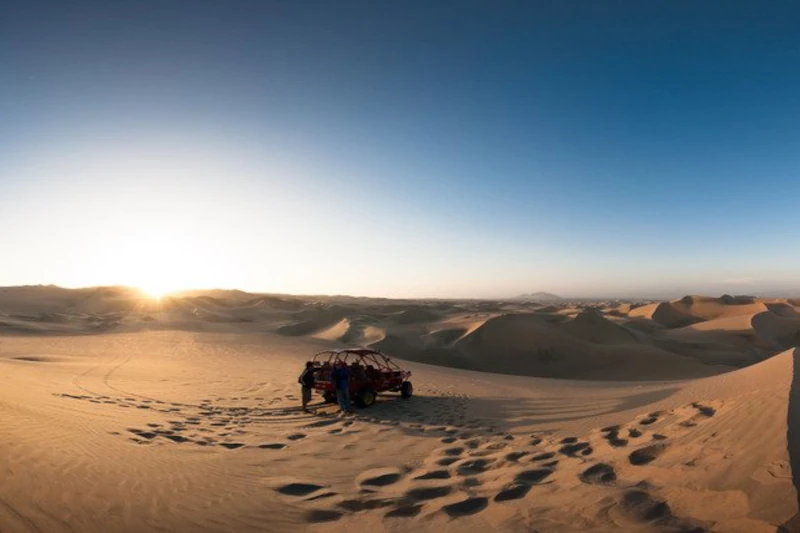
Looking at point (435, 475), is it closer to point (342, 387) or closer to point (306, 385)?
point (342, 387)

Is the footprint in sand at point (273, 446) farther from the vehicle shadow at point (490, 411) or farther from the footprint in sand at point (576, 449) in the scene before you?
the footprint in sand at point (576, 449)

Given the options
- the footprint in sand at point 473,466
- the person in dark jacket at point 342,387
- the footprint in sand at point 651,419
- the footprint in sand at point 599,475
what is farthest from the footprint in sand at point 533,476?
the person in dark jacket at point 342,387

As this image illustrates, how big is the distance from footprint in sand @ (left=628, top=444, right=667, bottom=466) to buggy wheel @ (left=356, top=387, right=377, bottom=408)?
7.62m

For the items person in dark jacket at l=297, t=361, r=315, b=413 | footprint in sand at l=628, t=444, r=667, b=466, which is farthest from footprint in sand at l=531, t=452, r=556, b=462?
person in dark jacket at l=297, t=361, r=315, b=413

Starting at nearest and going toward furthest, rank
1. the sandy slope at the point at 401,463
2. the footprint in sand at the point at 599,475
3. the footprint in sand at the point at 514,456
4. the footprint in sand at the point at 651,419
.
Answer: the sandy slope at the point at 401,463, the footprint in sand at the point at 599,475, the footprint in sand at the point at 514,456, the footprint in sand at the point at 651,419

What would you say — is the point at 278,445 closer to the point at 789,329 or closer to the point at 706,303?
the point at 789,329

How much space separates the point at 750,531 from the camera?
344 centimetres

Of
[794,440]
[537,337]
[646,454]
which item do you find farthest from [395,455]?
[537,337]

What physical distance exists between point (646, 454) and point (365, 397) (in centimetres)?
778

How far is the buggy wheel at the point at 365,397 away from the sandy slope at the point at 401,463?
369mm

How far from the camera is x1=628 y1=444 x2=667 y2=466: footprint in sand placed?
5.48m

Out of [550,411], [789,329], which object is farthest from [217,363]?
[789,329]

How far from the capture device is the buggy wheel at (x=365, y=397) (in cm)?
1218

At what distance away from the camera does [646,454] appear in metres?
5.67
